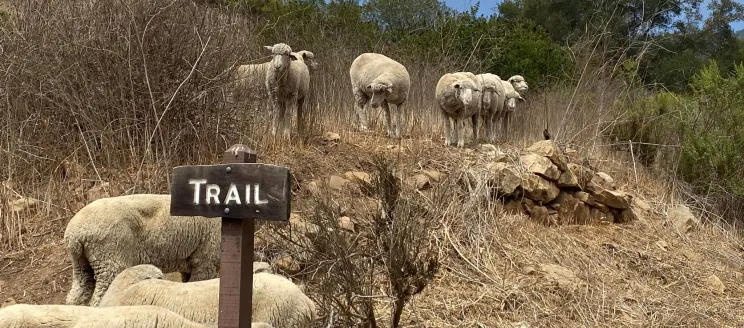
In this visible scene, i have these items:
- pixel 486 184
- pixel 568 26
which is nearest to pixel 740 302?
pixel 486 184

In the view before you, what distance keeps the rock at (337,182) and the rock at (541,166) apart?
2442 millimetres

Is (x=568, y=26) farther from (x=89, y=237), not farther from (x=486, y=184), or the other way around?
(x=89, y=237)

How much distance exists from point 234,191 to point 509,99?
9.11 m

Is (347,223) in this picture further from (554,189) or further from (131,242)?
(554,189)

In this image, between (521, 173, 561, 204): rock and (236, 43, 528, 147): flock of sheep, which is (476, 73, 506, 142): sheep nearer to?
(236, 43, 528, 147): flock of sheep

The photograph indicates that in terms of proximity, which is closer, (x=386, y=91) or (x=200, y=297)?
(x=200, y=297)

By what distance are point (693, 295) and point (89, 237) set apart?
18.6ft

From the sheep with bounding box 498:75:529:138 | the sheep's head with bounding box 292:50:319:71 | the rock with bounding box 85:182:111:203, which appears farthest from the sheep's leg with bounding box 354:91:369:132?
the rock with bounding box 85:182:111:203

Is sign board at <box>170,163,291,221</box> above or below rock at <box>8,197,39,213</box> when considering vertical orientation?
above

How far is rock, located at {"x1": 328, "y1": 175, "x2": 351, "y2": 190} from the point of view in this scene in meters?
7.22

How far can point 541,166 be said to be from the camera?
28.1 feet

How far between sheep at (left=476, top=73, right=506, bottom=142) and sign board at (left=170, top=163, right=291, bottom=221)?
7773 millimetres

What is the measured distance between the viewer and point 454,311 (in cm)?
580

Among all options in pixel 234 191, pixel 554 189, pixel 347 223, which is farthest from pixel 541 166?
pixel 234 191
